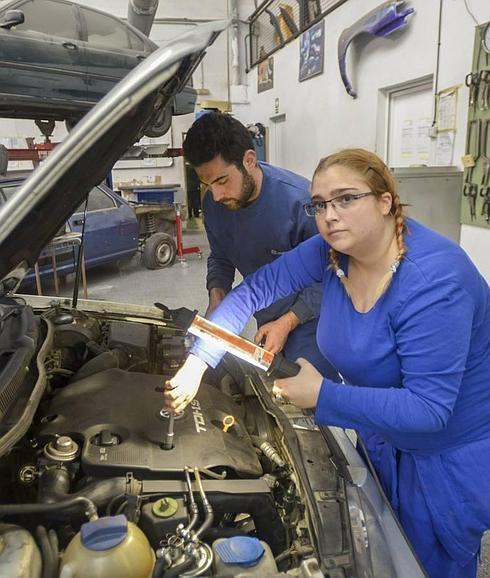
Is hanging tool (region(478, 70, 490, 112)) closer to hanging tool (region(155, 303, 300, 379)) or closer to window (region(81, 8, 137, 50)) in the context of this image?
window (region(81, 8, 137, 50))

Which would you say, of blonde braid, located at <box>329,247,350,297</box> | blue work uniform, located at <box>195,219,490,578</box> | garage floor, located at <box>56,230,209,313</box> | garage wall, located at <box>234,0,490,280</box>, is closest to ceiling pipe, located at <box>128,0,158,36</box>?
garage wall, located at <box>234,0,490,280</box>

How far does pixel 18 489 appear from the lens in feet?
4.07

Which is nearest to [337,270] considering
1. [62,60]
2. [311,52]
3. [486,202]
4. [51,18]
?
[62,60]

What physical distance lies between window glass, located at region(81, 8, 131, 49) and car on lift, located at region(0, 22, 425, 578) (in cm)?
254

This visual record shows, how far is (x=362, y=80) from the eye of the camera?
18.0 ft

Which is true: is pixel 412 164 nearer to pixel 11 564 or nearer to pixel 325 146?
pixel 325 146

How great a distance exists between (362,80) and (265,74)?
383 centimetres

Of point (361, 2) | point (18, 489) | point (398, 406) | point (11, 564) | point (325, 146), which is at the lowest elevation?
point (18, 489)

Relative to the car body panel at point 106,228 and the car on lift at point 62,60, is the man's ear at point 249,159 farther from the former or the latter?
the car body panel at point 106,228

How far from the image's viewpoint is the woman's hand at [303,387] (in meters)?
1.16

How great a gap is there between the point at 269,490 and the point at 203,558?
0.29 metres

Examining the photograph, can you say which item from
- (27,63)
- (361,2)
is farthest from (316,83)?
(27,63)

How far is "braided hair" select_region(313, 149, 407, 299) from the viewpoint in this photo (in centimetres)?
111

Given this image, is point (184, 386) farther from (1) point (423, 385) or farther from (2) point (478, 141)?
(2) point (478, 141)
